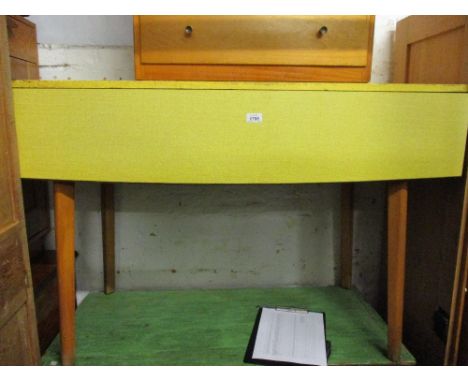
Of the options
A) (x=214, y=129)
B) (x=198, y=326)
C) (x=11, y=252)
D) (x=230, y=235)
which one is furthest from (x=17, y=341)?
(x=230, y=235)

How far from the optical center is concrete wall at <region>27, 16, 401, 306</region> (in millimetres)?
1149

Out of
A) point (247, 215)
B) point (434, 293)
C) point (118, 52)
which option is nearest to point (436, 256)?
point (434, 293)

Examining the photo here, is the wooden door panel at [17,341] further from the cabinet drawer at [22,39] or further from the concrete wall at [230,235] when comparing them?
the cabinet drawer at [22,39]

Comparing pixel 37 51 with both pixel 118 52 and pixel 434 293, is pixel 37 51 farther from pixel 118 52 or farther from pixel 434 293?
pixel 434 293

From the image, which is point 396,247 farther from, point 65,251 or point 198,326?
point 65,251

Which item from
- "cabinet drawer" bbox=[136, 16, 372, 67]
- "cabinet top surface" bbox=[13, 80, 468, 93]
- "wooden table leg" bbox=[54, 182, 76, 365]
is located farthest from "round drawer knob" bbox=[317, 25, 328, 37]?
"wooden table leg" bbox=[54, 182, 76, 365]

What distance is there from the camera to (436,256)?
90cm

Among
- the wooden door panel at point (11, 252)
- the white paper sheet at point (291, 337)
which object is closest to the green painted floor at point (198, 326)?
the white paper sheet at point (291, 337)

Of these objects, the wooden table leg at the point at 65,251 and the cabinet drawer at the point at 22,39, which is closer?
the wooden table leg at the point at 65,251

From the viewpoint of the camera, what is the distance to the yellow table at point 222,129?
2.11ft

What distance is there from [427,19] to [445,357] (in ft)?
2.54

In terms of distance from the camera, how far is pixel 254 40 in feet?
2.44

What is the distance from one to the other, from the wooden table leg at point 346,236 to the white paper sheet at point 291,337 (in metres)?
0.23

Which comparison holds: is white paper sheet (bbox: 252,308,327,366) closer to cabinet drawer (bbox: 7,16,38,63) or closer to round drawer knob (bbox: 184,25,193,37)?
round drawer knob (bbox: 184,25,193,37)
